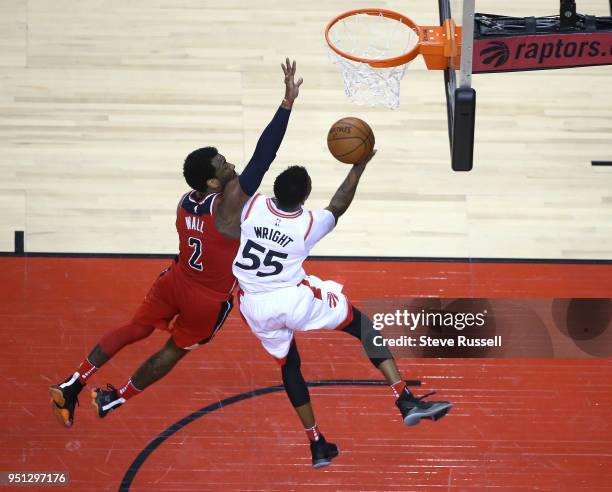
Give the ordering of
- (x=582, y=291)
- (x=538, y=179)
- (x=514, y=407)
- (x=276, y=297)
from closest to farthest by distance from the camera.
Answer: (x=276, y=297), (x=514, y=407), (x=582, y=291), (x=538, y=179)

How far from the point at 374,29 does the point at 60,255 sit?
2.78 m

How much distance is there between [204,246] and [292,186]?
2.43 feet

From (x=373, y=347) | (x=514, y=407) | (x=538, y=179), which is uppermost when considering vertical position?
(x=538, y=179)

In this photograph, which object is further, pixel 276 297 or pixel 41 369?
pixel 41 369

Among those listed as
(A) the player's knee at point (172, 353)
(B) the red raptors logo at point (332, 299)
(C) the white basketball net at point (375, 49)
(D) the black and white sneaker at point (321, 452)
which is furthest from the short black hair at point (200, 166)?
(D) the black and white sneaker at point (321, 452)

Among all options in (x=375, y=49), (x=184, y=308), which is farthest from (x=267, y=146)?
(x=375, y=49)

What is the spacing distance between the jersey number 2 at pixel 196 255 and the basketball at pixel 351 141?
0.97 m

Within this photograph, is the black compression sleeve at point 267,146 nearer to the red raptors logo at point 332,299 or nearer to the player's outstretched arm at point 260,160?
the player's outstretched arm at point 260,160

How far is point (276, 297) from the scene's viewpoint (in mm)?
6500

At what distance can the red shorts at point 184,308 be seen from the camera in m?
6.82

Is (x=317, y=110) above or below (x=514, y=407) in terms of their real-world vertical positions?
above

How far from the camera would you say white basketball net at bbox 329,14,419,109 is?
7.73 meters

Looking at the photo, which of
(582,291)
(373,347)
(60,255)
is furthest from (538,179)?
(60,255)

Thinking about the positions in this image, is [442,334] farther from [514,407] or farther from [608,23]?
[608,23]
